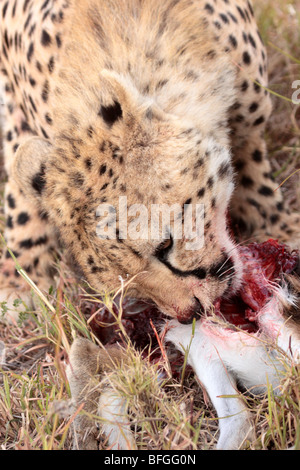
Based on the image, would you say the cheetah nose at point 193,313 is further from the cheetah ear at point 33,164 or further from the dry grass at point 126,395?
the cheetah ear at point 33,164

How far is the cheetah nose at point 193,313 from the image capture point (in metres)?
1.75

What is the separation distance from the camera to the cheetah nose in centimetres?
175

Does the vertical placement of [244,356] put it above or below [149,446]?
above

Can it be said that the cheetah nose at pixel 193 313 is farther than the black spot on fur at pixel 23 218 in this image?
No

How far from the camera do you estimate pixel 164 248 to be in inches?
68.2

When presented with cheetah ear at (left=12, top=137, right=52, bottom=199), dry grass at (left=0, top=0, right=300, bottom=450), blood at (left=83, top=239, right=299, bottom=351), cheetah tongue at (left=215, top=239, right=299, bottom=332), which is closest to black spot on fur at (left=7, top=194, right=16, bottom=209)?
dry grass at (left=0, top=0, right=300, bottom=450)

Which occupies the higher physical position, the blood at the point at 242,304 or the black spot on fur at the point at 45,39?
the black spot on fur at the point at 45,39

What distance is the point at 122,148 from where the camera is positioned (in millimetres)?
1684

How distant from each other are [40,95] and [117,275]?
0.77 meters

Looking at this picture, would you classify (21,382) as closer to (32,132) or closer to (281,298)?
(281,298)

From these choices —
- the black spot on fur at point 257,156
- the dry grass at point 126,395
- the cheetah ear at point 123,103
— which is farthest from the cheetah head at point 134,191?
the black spot on fur at point 257,156

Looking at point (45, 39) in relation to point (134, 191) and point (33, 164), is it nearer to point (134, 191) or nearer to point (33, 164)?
point (33, 164)
